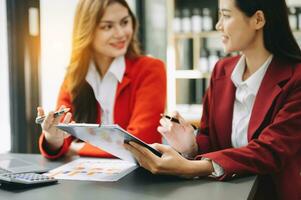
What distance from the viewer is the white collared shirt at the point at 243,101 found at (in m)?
1.54

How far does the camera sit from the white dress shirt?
154 centimetres

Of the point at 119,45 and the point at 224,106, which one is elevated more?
the point at 119,45

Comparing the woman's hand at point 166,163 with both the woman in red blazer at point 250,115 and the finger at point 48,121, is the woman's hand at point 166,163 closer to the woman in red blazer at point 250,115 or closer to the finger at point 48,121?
the woman in red blazer at point 250,115

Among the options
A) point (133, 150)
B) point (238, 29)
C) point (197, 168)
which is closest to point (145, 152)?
point (133, 150)

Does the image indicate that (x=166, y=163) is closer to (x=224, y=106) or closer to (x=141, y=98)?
(x=224, y=106)

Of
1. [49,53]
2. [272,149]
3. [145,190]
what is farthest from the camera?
[49,53]

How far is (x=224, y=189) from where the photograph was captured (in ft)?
3.92

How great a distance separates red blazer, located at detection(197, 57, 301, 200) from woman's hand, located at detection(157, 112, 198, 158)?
0.06 metres

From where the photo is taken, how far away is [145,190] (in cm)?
120

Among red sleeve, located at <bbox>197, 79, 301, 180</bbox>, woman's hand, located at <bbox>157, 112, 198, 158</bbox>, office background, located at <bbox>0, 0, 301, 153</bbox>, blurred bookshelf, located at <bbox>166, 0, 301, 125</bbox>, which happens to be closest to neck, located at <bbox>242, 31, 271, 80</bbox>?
red sleeve, located at <bbox>197, 79, 301, 180</bbox>

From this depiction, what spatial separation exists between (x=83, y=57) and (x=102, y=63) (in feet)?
0.30

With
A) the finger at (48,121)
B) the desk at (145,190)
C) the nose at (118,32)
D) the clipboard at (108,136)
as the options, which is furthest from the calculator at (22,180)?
the nose at (118,32)

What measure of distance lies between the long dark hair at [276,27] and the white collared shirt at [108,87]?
2.11 ft

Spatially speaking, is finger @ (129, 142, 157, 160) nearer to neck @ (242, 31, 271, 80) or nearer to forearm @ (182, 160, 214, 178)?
forearm @ (182, 160, 214, 178)
